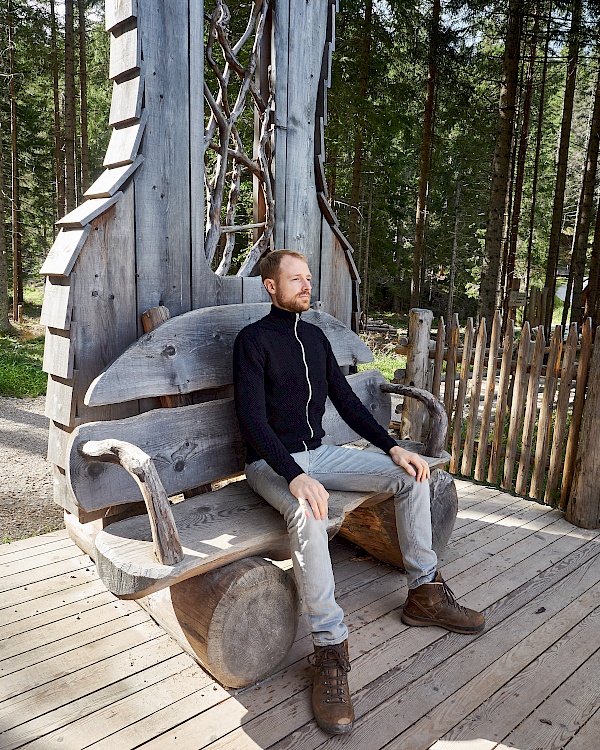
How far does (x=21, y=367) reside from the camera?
9.95 meters

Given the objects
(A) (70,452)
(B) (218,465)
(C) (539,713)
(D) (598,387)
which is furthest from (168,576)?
(D) (598,387)

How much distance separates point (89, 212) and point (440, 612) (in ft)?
8.07

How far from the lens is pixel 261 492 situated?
9.08ft

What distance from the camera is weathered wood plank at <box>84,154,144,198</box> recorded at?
2.84 metres

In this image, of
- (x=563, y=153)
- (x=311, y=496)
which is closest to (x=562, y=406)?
(x=311, y=496)

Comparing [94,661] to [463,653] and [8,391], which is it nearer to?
[463,653]

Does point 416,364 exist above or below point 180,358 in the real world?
below

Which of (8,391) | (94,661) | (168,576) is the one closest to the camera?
(168,576)

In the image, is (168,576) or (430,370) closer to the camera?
(168,576)

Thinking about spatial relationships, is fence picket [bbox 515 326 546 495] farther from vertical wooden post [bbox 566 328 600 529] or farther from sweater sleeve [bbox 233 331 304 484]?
sweater sleeve [bbox 233 331 304 484]

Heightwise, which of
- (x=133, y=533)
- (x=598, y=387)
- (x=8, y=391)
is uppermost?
(x=598, y=387)

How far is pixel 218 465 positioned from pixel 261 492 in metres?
0.44

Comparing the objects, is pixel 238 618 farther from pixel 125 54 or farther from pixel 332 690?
pixel 125 54

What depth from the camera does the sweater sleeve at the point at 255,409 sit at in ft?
8.54
